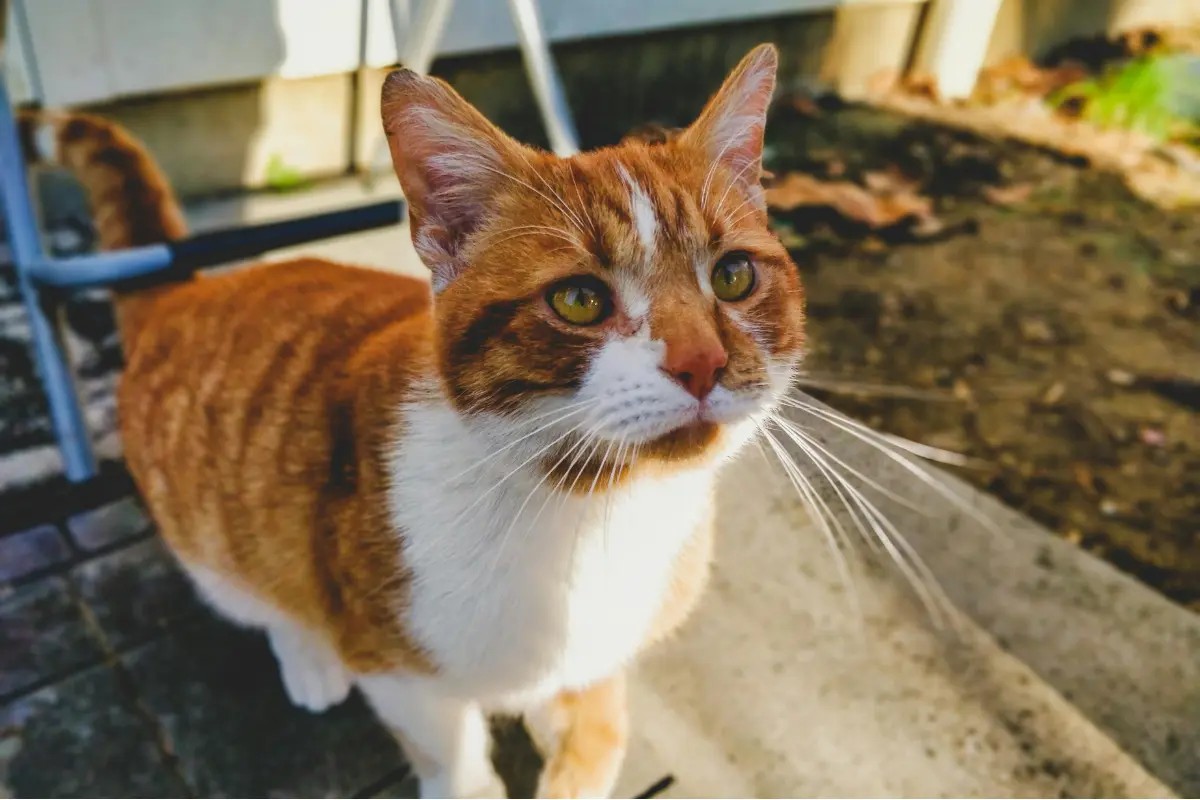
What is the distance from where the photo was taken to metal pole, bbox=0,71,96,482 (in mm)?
1459

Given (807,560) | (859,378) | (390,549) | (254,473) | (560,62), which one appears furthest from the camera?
(560,62)

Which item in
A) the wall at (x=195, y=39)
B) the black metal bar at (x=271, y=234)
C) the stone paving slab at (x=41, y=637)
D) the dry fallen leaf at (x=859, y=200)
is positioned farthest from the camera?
the dry fallen leaf at (x=859, y=200)

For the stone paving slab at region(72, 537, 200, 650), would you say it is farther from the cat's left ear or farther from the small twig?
the cat's left ear

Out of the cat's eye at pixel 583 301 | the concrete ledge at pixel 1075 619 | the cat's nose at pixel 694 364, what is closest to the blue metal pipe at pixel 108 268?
the cat's eye at pixel 583 301

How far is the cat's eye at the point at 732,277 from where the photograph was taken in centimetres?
85

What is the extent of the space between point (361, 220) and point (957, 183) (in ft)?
7.30

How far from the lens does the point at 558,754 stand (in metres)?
1.13

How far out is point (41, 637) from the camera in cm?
129

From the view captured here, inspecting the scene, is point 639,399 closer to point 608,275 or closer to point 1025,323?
point 608,275

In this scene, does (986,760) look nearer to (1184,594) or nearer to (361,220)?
(1184,594)

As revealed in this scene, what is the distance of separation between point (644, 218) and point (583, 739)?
27.5 inches

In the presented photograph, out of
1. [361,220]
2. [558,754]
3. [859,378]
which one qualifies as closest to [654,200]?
[558,754]

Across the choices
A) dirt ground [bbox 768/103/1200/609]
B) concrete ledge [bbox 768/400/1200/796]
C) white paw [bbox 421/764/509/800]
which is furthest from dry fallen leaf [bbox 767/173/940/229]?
white paw [bbox 421/764/509/800]

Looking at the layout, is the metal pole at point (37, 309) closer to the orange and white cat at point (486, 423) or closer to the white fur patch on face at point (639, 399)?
the orange and white cat at point (486, 423)
